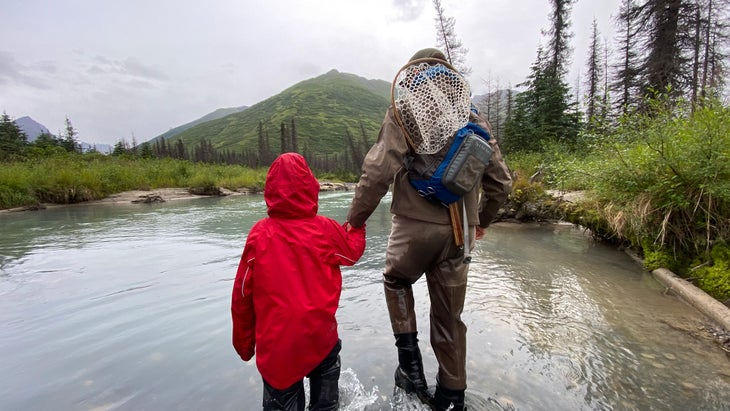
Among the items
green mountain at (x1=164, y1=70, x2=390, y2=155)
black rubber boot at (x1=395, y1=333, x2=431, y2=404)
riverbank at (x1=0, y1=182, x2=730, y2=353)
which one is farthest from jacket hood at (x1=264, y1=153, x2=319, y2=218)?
green mountain at (x1=164, y1=70, x2=390, y2=155)

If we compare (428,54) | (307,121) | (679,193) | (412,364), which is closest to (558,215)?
(679,193)

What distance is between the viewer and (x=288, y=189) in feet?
6.02

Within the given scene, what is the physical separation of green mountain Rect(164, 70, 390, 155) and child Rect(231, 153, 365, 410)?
10433 centimetres

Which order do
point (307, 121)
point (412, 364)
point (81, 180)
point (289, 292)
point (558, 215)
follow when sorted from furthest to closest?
1. point (307, 121)
2. point (81, 180)
3. point (558, 215)
4. point (412, 364)
5. point (289, 292)

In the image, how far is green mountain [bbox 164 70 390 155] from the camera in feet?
392

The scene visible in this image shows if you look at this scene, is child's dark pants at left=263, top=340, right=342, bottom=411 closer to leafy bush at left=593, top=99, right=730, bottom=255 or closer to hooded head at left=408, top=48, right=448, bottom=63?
hooded head at left=408, top=48, right=448, bottom=63

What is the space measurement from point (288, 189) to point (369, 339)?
2.04 meters

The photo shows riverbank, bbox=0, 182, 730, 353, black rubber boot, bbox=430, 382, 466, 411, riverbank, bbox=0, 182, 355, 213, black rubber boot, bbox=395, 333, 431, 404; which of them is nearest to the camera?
black rubber boot, bbox=430, 382, 466, 411

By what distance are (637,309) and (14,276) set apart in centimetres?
904

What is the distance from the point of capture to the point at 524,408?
2.23m

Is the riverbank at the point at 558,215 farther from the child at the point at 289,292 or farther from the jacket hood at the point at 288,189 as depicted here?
the jacket hood at the point at 288,189

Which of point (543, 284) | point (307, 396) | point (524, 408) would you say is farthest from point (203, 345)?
point (543, 284)

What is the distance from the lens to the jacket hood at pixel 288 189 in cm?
183

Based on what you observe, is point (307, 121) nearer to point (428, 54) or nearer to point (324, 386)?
point (428, 54)
